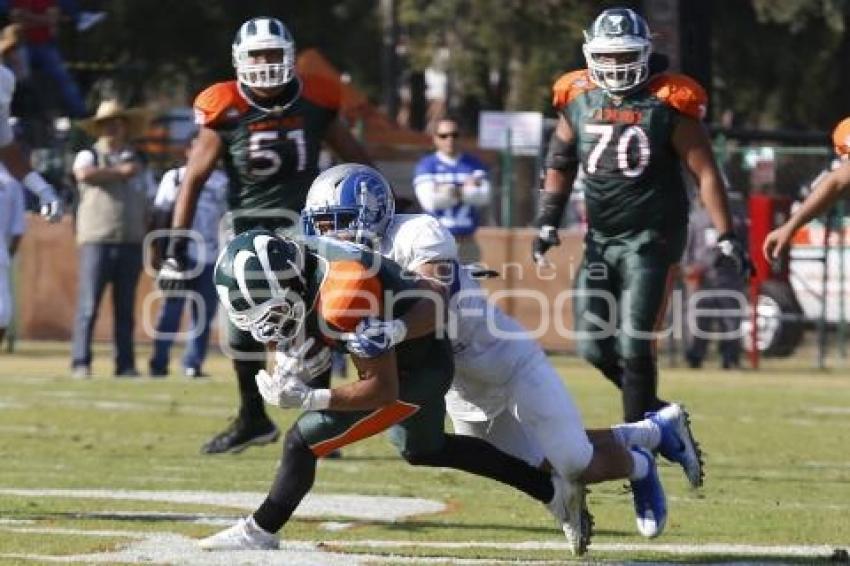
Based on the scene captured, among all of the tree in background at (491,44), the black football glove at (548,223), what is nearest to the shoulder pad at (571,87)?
the black football glove at (548,223)

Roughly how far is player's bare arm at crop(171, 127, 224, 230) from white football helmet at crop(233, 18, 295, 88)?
1.05ft

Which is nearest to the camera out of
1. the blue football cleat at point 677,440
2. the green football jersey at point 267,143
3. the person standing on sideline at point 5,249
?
the blue football cleat at point 677,440

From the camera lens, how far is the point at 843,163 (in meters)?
8.13

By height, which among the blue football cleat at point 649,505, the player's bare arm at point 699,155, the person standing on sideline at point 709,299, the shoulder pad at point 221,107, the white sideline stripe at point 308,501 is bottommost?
the person standing on sideline at point 709,299

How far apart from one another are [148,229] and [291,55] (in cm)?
590

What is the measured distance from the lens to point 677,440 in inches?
301

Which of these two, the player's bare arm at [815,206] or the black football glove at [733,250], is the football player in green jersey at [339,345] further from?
the black football glove at [733,250]

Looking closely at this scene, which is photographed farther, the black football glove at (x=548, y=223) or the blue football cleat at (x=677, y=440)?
the black football glove at (x=548, y=223)

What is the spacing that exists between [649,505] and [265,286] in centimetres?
165

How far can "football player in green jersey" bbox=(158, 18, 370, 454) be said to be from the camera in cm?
944

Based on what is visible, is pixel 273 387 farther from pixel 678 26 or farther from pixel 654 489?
pixel 678 26

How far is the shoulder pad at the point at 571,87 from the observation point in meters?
9.26

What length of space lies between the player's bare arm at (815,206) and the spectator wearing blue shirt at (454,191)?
688 centimetres

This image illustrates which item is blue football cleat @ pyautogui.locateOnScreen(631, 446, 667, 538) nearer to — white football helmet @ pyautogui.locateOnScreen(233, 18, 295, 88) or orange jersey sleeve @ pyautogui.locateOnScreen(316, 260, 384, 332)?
orange jersey sleeve @ pyautogui.locateOnScreen(316, 260, 384, 332)
